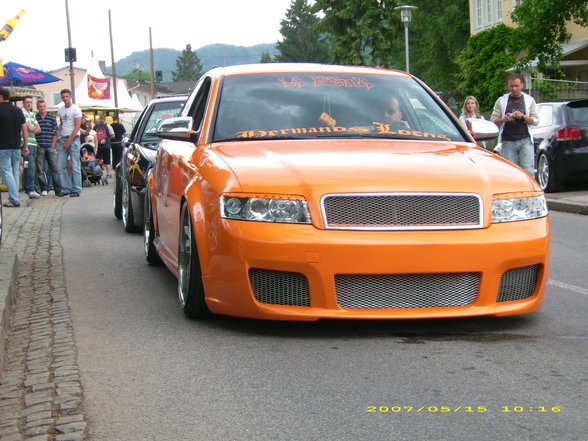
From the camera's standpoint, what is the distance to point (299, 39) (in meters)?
111

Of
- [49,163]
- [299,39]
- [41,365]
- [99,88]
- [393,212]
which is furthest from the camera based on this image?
[299,39]

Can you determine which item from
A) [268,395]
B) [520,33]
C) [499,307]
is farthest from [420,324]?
[520,33]

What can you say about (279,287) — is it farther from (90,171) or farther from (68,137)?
(90,171)

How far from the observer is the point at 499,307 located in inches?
234

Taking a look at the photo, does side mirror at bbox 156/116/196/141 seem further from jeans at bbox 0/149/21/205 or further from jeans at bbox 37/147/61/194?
jeans at bbox 37/147/61/194

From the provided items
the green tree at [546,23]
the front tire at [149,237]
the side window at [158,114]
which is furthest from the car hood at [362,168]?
the green tree at [546,23]

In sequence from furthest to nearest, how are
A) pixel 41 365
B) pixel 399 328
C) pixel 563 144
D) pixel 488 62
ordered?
pixel 488 62, pixel 563 144, pixel 399 328, pixel 41 365

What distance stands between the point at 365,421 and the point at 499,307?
194 cm

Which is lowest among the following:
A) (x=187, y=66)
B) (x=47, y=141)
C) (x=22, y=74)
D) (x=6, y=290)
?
(x=6, y=290)

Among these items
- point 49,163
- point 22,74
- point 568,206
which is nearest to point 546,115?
point 568,206

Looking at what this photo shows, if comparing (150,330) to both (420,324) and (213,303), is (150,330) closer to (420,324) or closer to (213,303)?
(213,303)

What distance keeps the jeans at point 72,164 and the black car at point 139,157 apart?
21.4ft

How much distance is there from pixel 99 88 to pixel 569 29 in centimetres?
2512

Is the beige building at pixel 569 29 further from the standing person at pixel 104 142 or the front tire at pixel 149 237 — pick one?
the front tire at pixel 149 237
